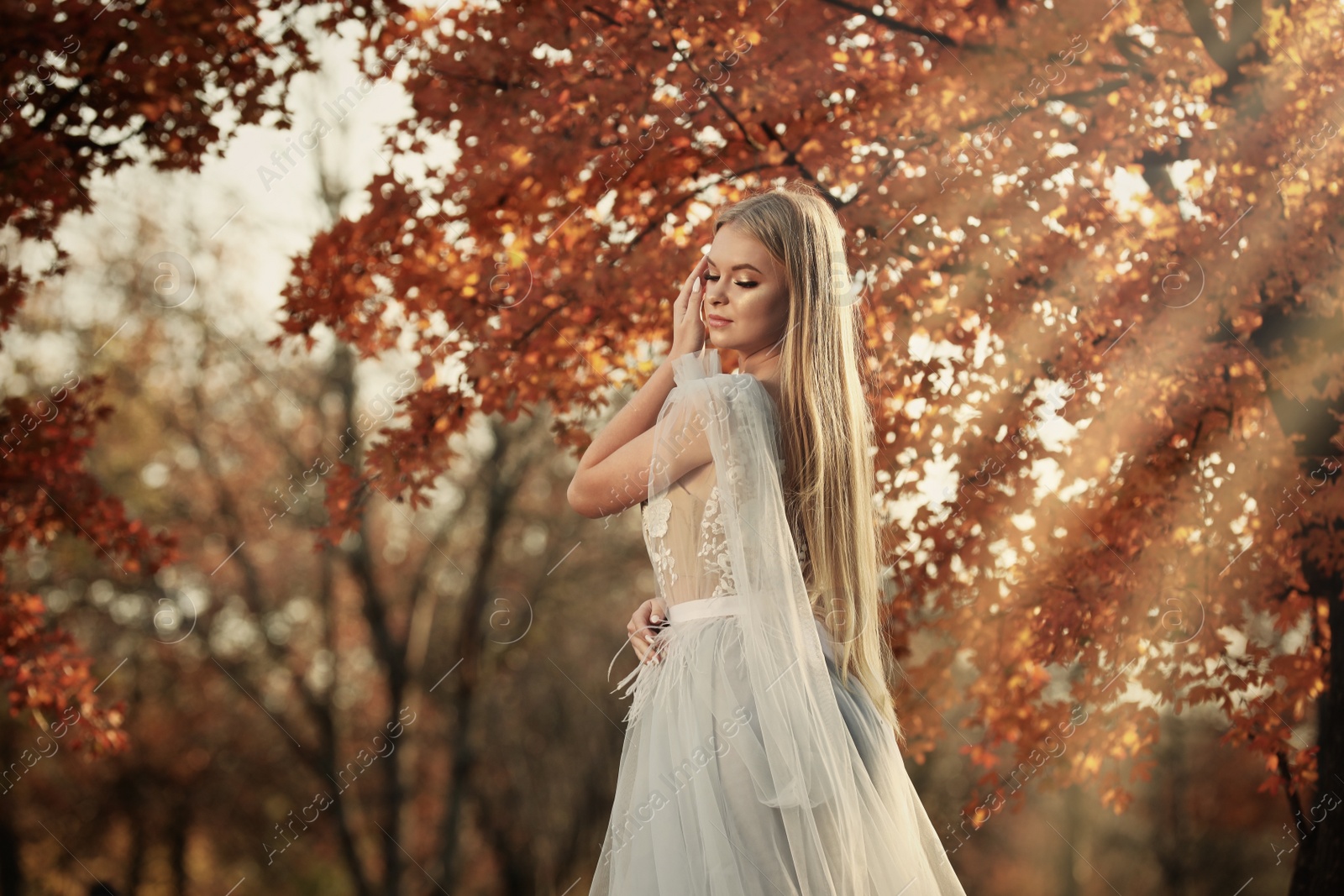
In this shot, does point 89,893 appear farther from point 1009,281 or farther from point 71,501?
point 1009,281

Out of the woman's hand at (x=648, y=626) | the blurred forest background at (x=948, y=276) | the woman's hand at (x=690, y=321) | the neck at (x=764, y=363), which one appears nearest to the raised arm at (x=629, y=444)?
the woman's hand at (x=690, y=321)

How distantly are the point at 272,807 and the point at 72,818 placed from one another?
3.69 metres

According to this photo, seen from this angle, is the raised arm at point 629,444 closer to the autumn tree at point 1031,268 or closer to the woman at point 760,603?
the woman at point 760,603

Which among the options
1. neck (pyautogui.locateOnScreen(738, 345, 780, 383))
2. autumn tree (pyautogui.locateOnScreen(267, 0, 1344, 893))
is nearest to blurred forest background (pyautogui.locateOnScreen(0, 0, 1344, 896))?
autumn tree (pyautogui.locateOnScreen(267, 0, 1344, 893))

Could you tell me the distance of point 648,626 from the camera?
2.68 meters

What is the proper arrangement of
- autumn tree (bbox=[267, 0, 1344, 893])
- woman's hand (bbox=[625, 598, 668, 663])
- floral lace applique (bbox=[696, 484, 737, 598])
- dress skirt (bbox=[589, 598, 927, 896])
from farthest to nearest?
autumn tree (bbox=[267, 0, 1344, 893]) < woman's hand (bbox=[625, 598, 668, 663]) < floral lace applique (bbox=[696, 484, 737, 598]) < dress skirt (bbox=[589, 598, 927, 896])

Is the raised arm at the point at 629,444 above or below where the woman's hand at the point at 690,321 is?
below

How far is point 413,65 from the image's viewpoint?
499 centimetres

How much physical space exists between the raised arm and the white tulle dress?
64 mm

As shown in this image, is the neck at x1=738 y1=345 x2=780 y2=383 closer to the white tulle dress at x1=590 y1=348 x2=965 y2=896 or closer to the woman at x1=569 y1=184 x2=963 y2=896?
the woman at x1=569 y1=184 x2=963 y2=896

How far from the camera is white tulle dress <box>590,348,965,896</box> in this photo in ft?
7.65

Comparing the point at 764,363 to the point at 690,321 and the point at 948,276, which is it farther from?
the point at 948,276

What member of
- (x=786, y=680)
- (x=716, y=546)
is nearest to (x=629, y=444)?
(x=716, y=546)

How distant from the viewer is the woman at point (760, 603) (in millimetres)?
2354
